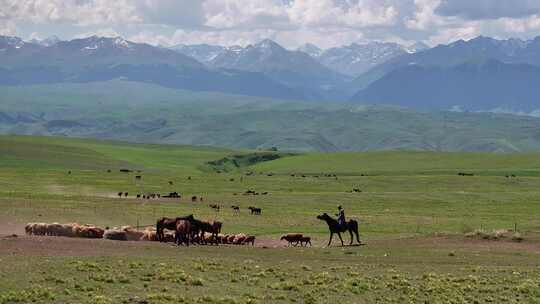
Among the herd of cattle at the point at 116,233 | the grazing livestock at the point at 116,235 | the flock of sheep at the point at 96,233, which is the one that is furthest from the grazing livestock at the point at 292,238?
the grazing livestock at the point at 116,235

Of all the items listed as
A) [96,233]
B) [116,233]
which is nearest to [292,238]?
[116,233]

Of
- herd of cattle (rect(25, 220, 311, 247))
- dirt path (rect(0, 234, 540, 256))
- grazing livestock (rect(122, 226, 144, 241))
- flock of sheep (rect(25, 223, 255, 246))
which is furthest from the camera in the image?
grazing livestock (rect(122, 226, 144, 241))

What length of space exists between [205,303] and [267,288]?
3920mm

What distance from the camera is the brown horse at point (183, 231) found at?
4506 centimetres

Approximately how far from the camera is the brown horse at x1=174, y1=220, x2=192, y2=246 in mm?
45062

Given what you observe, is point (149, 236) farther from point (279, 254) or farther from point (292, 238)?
point (279, 254)

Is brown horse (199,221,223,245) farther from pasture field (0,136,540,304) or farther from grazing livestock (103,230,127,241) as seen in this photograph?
grazing livestock (103,230,127,241)

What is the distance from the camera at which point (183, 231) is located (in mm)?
45250

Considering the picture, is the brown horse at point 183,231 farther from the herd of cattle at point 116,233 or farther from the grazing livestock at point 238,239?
the grazing livestock at point 238,239

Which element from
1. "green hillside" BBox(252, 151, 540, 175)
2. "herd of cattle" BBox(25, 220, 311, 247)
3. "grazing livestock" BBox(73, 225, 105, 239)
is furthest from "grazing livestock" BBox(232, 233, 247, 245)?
"green hillside" BBox(252, 151, 540, 175)

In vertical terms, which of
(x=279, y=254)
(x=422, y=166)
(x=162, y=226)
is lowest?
(x=279, y=254)

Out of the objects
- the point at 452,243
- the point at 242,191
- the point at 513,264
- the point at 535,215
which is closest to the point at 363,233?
the point at 452,243

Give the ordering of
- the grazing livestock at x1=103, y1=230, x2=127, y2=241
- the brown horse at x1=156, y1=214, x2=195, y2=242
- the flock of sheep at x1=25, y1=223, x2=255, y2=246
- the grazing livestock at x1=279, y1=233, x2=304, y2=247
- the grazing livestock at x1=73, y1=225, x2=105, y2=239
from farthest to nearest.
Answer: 1. the grazing livestock at x1=279, y1=233, x2=304, y2=247
2. the grazing livestock at x1=73, y1=225, x2=105, y2=239
3. the flock of sheep at x1=25, y1=223, x2=255, y2=246
4. the grazing livestock at x1=103, y1=230, x2=127, y2=241
5. the brown horse at x1=156, y1=214, x2=195, y2=242

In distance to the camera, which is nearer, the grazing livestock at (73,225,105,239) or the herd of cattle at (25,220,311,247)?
the herd of cattle at (25,220,311,247)
